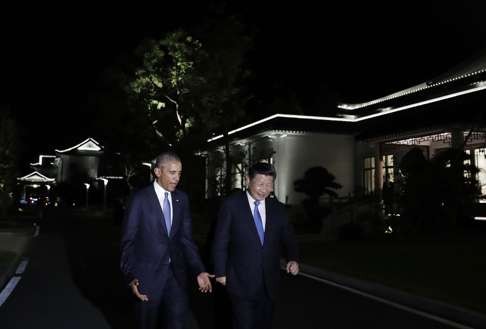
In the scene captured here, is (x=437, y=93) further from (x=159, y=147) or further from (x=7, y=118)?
(x=7, y=118)

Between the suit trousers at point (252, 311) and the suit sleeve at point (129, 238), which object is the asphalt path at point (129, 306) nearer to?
the suit trousers at point (252, 311)

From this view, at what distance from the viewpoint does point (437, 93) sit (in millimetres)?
24188

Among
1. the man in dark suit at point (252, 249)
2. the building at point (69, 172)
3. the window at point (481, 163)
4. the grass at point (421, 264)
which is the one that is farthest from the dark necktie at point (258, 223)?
the building at point (69, 172)

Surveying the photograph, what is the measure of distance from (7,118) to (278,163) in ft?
64.4

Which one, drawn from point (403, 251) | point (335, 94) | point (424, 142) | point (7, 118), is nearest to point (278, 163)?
point (424, 142)

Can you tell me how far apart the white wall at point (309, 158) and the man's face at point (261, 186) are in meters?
22.4

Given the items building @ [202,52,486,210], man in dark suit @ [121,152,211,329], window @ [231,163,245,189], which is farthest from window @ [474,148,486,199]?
man in dark suit @ [121,152,211,329]

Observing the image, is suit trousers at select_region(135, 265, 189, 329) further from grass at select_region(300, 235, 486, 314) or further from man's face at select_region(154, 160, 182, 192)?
grass at select_region(300, 235, 486, 314)

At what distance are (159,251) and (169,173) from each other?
61 cm

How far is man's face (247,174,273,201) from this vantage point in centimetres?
418

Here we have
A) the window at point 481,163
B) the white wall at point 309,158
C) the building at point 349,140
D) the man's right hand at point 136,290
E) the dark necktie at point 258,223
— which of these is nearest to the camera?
the man's right hand at point 136,290

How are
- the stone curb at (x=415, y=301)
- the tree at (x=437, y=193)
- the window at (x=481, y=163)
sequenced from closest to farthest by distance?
the stone curb at (x=415, y=301), the tree at (x=437, y=193), the window at (x=481, y=163)

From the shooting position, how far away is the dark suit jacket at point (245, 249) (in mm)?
4062

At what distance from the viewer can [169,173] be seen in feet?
13.7
